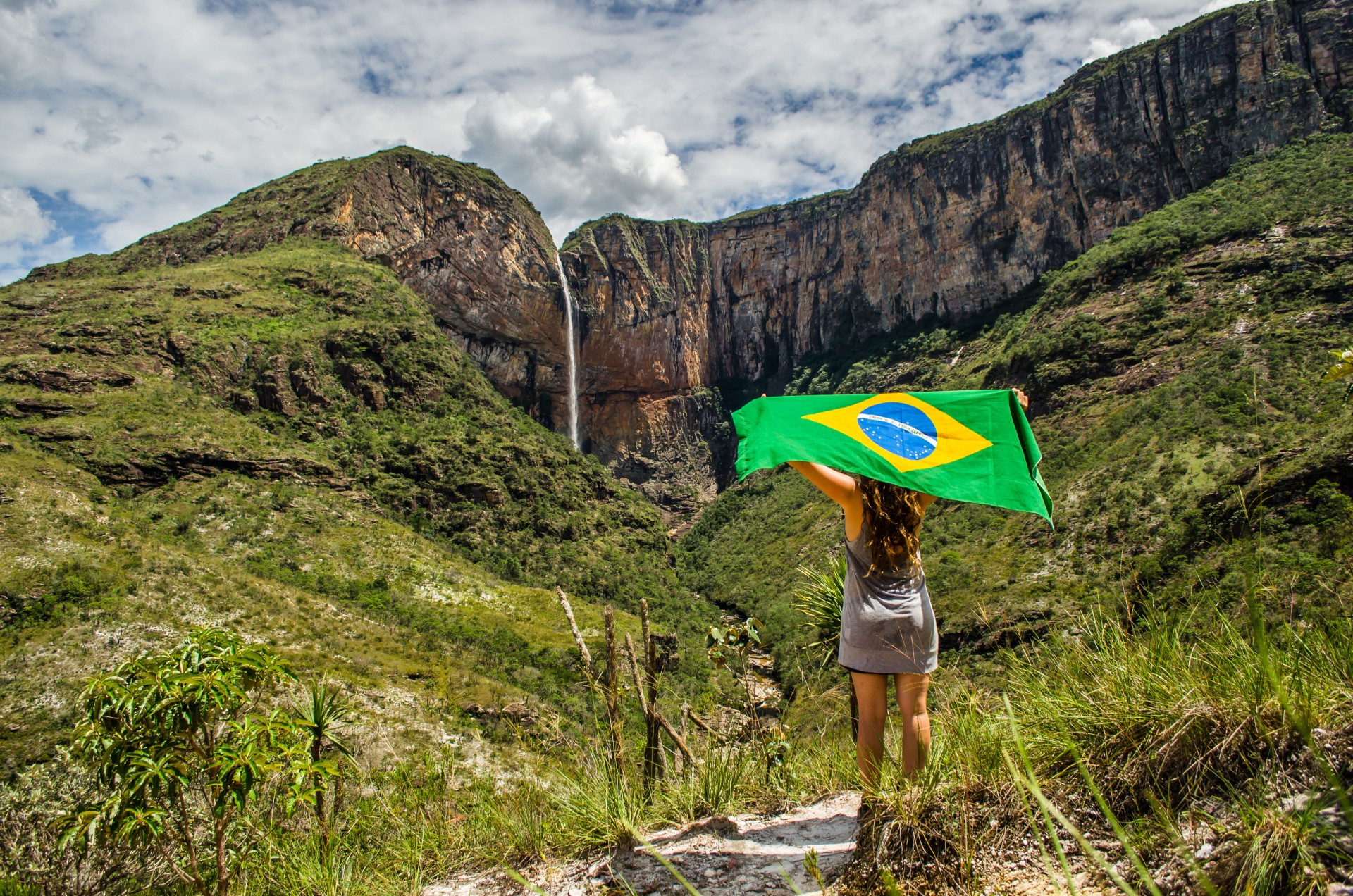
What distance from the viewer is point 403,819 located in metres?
4.14

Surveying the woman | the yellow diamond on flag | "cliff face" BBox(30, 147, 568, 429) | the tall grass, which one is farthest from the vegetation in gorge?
"cliff face" BBox(30, 147, 568, 429)

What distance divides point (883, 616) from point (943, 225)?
3254 inches

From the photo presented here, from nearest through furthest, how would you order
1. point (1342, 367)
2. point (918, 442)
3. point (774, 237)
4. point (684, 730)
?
point (1342, 367) → point (918, 442) → point (684, 730) → point (774, 237)

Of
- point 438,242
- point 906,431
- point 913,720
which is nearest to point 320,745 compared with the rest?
point 913,720

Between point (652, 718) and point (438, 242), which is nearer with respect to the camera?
point (652, 718)

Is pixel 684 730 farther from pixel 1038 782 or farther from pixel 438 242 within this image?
pixel 438 242

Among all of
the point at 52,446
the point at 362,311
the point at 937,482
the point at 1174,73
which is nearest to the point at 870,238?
the point at 1174,73

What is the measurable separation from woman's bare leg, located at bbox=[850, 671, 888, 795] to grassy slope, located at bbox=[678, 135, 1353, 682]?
1.53m

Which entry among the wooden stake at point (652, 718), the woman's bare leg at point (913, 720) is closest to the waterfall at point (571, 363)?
the wooden stake at point (652, 718)

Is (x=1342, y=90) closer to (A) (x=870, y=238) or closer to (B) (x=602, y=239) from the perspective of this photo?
(A) (x=870, y=238)

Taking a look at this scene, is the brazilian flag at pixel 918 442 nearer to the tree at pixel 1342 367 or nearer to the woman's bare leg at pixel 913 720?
the woman's bare leg at pixel 913 720

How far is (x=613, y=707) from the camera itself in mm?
3938

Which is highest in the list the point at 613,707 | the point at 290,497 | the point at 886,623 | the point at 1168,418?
the point at 290,497

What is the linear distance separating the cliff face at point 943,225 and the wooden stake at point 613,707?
75143 mm
